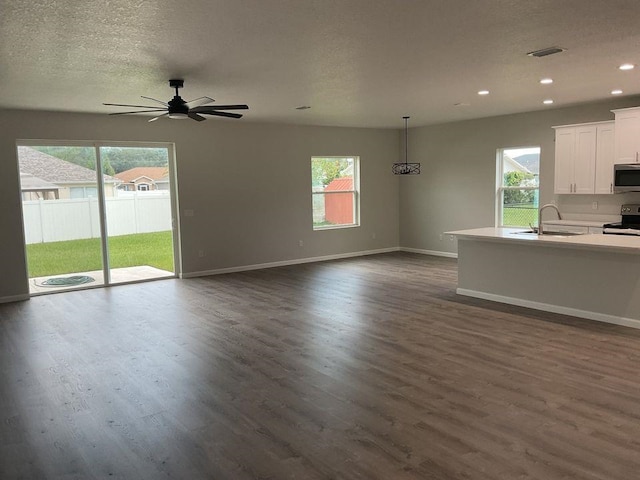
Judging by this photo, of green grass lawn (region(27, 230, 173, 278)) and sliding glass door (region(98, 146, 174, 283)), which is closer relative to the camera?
green grass lawn (region(27, 230, 173, 278))

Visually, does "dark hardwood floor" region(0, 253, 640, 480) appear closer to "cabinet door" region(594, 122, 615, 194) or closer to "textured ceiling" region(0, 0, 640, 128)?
"textured ceiling" region(0, 0, 640, 128)

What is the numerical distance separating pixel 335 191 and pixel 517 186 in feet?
11.2

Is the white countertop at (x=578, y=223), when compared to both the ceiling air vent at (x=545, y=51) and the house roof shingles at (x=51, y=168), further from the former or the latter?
the house roof shingles at (x=51, y=168)

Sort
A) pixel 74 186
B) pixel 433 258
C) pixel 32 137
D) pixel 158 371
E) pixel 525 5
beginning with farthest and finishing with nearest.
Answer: pixel 433 258 → pixel 74 186 → pixel 32 137 → pixel 158 371 → pixel 525 5

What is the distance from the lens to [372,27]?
11.7 feet

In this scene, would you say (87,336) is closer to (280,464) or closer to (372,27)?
(280,464)

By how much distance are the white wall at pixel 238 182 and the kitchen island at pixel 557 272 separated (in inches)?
151

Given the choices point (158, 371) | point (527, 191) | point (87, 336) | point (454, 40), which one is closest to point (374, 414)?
point (158, 371)

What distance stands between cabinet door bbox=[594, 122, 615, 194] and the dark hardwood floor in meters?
2.70

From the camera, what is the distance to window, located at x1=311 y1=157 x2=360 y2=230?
998 centimetres

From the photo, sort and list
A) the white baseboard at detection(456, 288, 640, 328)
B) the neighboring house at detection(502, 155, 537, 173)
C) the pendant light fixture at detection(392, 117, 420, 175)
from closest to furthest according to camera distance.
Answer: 1. the white baseboard at detection(456, 288, 640, 328)
2. the neighboring house at detection(502, 155, 537, 173)
3. the pendant light fixture at detection(392, 117, 420, 175)

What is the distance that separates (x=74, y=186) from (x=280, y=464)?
621 centimetres

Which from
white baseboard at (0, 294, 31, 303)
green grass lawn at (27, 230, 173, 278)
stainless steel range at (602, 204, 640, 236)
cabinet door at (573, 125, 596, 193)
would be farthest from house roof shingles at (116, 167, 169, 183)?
stainless steel range at (602, 204, 640, 236)

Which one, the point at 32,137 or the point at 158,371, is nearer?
the point at 158,371
